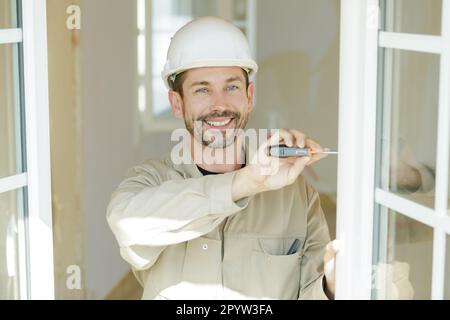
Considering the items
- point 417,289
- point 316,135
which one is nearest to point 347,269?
point 417,289

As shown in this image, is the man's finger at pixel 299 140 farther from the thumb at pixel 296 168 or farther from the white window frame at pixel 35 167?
the white window frame at pixel 35 167

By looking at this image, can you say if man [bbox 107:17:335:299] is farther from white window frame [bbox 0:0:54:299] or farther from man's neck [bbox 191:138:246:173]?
white window frame [bbox 0:0:54:299]

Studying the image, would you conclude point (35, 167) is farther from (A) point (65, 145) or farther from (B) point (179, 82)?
(A) point (65, 145)

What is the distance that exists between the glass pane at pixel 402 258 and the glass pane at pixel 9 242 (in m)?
0.95

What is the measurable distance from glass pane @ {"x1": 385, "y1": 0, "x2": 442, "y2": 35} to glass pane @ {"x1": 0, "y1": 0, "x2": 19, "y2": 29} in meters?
0.95

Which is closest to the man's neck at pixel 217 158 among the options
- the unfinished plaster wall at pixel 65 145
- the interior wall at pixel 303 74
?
the unfinished plaster wall at pixel 65 145

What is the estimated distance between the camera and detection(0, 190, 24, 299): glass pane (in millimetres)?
2105

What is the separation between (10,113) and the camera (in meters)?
2.11

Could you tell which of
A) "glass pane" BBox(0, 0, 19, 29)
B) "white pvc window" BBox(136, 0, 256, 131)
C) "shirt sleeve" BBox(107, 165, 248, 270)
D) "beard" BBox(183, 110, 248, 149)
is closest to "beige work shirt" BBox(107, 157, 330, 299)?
"shirt sleeve" BBox(107, 165, 248, 270)

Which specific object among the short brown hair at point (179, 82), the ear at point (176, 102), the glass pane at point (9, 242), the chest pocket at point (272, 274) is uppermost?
the short brown hair at point (179, 82)

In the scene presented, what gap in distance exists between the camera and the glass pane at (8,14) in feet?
6.68

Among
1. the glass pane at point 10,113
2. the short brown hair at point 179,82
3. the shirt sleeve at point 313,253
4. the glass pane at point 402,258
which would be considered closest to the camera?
the glass pane at point 402,258

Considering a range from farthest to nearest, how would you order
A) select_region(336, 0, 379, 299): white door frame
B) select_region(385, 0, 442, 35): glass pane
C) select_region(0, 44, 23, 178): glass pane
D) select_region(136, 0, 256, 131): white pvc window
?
select_region(136, 0, 256, 131): white pvc window
select_region(0, 44, 23, 178): glass pane
select_region(336, 0, 379, 299): white door frame
select_region(385, 0, 442, 35): glass pane

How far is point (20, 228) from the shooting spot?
7.12 feet
